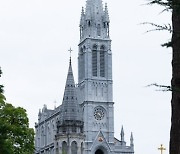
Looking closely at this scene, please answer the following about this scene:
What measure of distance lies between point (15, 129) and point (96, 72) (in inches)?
3266

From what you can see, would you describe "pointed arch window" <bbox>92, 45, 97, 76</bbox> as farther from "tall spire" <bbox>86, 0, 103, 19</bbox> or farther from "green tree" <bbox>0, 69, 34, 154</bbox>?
"green tree" <bbox>0, 69, 34, 154</bbox>

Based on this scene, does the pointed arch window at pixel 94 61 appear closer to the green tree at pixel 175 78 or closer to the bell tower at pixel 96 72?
the bell tower at pixel 96 72

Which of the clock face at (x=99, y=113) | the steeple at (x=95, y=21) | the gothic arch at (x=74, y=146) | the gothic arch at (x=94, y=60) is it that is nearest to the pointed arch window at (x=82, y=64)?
the gothic arch at (x=94, y=60)

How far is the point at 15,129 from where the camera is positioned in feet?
116

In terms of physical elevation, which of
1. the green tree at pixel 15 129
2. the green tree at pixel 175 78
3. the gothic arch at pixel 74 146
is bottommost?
the green tree at pixel 175 78

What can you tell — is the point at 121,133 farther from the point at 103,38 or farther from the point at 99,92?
the point at 103,38

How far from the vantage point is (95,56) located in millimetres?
119062

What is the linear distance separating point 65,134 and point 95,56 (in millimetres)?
46958

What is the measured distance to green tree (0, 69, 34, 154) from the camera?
3394 centimetres

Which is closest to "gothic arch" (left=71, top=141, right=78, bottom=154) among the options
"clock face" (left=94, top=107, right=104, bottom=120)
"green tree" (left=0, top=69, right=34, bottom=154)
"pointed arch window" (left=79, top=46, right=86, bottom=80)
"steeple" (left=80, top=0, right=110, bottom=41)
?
"green tree" (left=0, top=69, right=34, bottom=154)

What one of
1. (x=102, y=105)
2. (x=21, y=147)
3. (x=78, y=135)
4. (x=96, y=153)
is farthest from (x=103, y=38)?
(x=21, y=147)

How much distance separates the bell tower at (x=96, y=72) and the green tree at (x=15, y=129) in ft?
242

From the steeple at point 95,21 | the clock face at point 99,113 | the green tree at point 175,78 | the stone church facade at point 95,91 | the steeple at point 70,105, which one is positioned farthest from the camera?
the steeple at point 95,21

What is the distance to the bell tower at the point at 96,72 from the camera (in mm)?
113125
